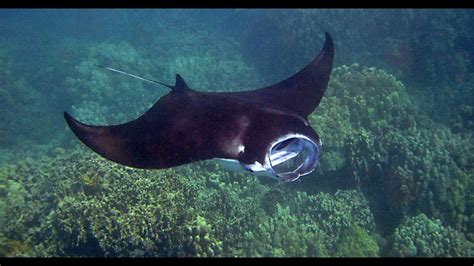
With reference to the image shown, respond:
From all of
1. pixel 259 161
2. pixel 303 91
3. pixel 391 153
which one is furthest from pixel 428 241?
pixel 259 161

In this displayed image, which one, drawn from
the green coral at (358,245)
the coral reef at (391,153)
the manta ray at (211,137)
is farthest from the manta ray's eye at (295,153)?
the coral reef at (391,153)

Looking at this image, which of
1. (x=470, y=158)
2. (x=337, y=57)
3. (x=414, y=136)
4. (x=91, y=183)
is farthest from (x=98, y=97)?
(x=470, y=158)

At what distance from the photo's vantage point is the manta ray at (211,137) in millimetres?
3951

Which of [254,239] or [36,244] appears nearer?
[36,244]

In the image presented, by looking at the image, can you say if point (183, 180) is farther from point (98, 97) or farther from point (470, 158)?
point (98, 97)

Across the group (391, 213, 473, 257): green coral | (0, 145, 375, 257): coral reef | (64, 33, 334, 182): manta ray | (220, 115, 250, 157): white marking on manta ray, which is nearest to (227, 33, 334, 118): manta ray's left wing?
(64, 33, 334, 182): manta ray

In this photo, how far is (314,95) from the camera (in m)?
5.69

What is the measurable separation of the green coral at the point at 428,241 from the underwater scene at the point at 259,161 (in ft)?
0.08

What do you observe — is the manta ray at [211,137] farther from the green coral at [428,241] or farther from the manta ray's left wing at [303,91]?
the green coral at [428,241]

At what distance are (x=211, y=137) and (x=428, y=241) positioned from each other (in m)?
4.88

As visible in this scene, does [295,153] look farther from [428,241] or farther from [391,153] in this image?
[391,153]

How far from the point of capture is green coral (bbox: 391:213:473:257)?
20.5 ft

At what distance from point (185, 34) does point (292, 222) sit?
1928 cm

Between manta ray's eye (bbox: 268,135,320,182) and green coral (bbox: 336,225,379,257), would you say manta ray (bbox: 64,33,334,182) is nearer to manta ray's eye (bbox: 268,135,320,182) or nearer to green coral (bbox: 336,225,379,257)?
manta ray's eye (bbox: 268,135,320,182)
